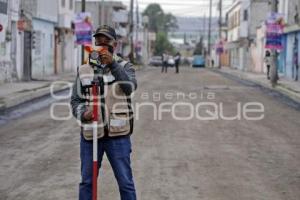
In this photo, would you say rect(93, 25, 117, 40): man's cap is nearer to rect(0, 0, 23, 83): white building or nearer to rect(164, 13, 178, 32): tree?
rect(0, 0, 23, 83): white building

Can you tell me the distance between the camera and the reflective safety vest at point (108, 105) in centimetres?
537

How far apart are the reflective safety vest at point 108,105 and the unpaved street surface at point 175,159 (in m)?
1.98

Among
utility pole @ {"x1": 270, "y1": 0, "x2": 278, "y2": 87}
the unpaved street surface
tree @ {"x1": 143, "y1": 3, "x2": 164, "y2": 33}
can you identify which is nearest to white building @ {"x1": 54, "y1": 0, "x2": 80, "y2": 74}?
utility pole @ {"x1": 270, "y1": 0, "x2": 278, "y2": 87}

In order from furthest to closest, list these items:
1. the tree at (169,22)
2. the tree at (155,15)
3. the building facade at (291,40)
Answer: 1. the tree at (169,22)
2. the tree at (155,15)
3. the building facade at (291,40)

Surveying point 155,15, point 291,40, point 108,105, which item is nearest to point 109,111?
Result: point 108,105

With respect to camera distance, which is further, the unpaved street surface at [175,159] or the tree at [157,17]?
the tree at [157,17]

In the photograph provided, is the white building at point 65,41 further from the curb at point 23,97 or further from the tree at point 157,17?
the tree at point 157,17

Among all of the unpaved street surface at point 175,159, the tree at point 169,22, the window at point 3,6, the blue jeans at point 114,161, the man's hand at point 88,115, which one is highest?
the tree at point 169,22

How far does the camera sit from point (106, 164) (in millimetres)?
9320

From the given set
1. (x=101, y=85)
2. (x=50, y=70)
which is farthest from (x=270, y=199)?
(x=50, y=70)

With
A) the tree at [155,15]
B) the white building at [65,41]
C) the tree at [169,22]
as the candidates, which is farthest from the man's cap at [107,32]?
the tree at [169,22]

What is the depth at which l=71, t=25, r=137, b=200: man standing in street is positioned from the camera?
536cm

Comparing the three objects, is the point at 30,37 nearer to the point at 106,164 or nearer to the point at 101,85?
the point at 106,164

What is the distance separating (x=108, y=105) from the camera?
17.7 feet
